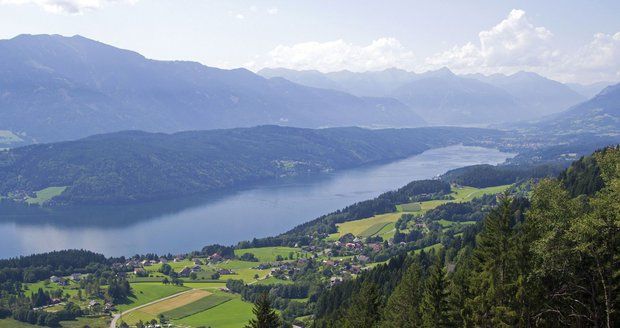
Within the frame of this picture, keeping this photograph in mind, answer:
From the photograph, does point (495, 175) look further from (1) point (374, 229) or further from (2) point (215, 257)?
(2) point (215, 257)

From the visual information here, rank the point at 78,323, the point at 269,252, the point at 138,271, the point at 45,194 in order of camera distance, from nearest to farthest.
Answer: the point at 78,323 < the point at 138,271 < the point at 269,252 < the point at 45,194

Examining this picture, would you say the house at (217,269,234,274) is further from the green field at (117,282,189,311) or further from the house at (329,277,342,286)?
the house at (329,277,342,286)

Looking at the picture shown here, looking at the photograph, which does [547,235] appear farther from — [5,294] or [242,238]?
[242,238]

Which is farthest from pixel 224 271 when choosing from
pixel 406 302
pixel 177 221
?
pixel 406 302

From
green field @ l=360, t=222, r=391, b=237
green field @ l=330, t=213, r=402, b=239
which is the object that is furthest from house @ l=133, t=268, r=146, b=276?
green field @ l=360, t=222, r=391, b=237

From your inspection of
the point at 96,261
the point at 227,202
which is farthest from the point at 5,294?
the point at 227,202

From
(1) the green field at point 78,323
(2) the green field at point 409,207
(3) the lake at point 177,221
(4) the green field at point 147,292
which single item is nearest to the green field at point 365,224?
(2) the green field at point 409,207
